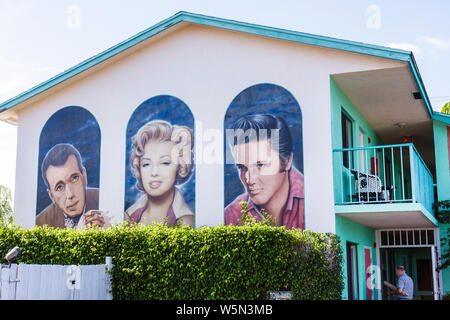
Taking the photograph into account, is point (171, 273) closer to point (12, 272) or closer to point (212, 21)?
point (12, 272)

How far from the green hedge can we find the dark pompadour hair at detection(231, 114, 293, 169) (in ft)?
7.63

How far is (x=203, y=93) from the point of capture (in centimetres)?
1594

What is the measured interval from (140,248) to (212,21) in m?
6.22

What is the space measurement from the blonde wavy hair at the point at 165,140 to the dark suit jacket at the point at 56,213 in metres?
1.37

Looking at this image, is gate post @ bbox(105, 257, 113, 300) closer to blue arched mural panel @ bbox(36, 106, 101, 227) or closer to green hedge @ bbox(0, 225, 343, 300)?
green hedge @ bbox(0, 225, 343, 300)

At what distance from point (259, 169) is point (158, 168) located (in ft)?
9.29

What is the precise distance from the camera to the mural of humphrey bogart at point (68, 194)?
16.5 m

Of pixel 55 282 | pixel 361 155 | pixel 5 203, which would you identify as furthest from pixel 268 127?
pixel 5 203

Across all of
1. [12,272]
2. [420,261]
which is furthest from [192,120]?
[420,261]

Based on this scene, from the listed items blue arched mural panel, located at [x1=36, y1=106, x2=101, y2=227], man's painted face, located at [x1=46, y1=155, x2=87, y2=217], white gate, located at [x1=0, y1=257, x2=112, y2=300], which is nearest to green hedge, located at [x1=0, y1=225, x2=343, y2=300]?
white gate, located at [x1=0, y1=257, x2=112, y2=300]

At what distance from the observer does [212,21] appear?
618 inches

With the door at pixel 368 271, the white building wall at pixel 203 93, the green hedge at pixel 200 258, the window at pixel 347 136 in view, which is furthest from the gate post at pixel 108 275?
the door at pixel 368 271

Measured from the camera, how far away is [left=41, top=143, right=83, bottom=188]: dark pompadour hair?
1711 cm

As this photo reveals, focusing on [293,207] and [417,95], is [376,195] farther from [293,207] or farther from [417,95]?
[417,95]
